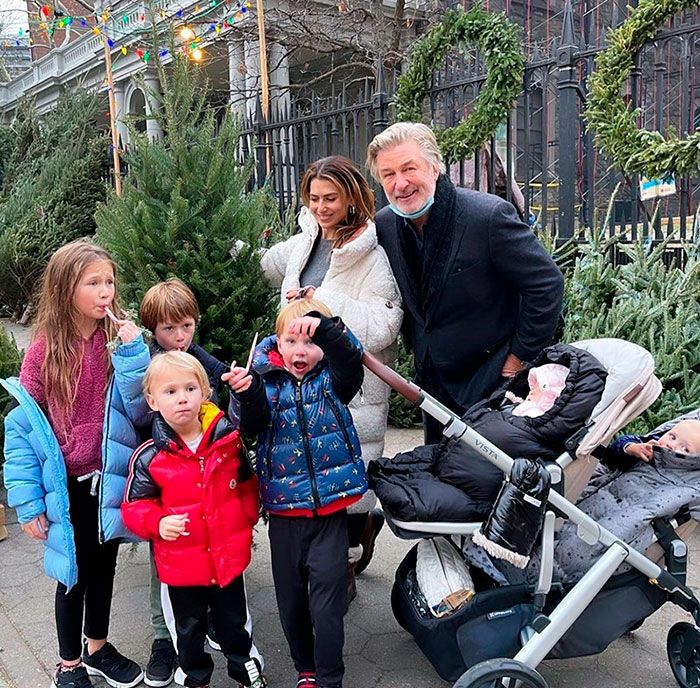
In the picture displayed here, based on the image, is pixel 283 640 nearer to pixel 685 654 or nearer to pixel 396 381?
pixel 396 381

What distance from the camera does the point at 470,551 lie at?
2.45m

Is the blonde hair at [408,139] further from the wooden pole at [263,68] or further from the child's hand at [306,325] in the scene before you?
the wooden pole at [263,68]

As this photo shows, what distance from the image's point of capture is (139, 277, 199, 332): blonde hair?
8.51 feet

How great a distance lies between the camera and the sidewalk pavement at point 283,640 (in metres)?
2.67

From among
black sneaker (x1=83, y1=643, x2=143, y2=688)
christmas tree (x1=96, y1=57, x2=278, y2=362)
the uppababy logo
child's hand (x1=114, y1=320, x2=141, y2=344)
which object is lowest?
black sneaker (x1=83, y1=643, x2=143, y2=688)

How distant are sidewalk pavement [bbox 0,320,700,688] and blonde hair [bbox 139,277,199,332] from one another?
4.59 feet

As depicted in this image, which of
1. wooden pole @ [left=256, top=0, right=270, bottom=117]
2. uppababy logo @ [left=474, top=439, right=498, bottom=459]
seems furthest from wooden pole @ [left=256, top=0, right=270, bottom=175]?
uppababy logo @ [left=474, top=439, right=498, bottom=459]

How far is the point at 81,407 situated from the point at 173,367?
1.50ft

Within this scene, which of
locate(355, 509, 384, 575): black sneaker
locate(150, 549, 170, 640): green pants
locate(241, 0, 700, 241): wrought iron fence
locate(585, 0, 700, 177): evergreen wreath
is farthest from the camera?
locate(241, 0, 700, 241): wrought iron fence

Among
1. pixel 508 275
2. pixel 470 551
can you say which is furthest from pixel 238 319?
pixel 470 551

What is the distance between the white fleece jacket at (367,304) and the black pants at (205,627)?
60 centimetres

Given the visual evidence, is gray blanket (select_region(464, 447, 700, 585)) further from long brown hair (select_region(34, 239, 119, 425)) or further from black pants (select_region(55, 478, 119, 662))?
long brown hair (select_region(34, 239, 119, 425))

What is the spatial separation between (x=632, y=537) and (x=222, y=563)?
54.9 inches

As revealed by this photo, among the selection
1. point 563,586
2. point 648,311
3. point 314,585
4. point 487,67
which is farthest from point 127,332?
point 487,67
